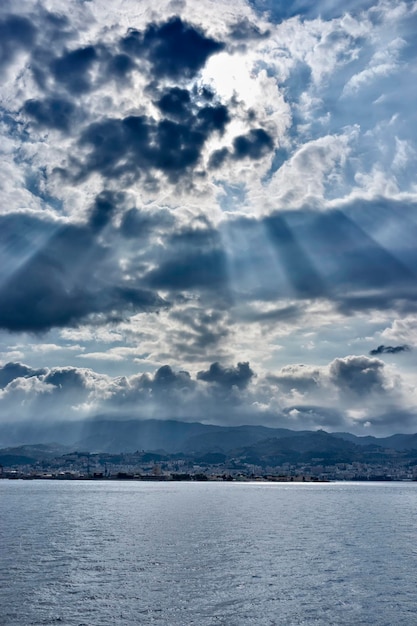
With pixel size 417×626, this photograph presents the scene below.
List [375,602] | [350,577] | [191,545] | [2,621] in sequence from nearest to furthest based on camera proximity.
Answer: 1. [2,621]
2. [375,602]
3. [350,577]
4. [191,545]

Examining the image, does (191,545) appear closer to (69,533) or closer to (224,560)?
(224,560)

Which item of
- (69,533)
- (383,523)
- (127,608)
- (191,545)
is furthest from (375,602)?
(383,523)

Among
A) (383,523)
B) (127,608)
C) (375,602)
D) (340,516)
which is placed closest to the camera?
(127,608)

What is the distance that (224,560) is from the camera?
9500 cm

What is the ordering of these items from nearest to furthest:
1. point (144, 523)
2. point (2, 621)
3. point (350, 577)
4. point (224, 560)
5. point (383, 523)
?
point (2, 621)
point (350, 577)
point (224, 560)
point (144, 523)
point (383, 523)

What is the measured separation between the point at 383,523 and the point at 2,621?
130821 millimetres

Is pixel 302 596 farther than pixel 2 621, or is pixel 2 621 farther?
pixel 302 596

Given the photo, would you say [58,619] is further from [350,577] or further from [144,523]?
[144,523]

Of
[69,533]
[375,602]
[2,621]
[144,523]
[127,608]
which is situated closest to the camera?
[2,621]

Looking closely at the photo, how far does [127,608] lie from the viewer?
65.2 metres

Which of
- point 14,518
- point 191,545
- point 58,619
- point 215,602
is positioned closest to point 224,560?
point 191,545

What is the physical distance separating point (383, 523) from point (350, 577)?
91.4 meters

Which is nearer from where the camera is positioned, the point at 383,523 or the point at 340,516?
the point at 383,523

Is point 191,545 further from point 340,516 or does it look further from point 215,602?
point 340,516
